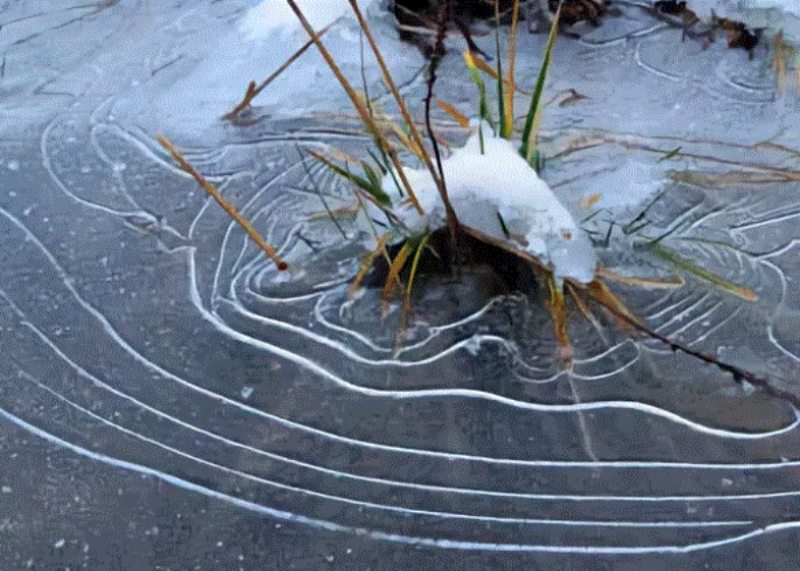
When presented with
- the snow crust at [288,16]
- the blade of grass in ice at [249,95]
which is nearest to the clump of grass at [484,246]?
the blade of grass in ice at [249,95]

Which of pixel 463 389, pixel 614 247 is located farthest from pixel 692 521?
pixel 614 247

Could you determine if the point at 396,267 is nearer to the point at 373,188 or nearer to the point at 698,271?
the point at 373,188

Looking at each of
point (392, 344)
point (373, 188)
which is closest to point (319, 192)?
point (373, 188)

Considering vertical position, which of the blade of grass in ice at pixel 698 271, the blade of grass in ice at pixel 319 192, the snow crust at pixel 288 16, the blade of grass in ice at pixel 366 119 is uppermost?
the blade of grass in ice at pixel 366 119

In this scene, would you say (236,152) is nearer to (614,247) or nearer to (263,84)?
(263,84)

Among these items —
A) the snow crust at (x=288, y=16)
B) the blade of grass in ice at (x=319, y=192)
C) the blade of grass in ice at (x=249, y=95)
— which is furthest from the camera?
the snow crust at (x=288, y=16)

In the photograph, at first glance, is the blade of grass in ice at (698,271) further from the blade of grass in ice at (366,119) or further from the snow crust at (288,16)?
the snow crust at (288,16)

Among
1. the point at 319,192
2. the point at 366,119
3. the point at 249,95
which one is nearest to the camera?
the point at 366,119
